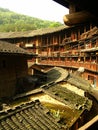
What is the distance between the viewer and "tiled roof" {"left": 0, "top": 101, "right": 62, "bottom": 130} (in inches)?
352

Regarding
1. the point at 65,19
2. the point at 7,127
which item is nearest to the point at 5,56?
the point at 7,127

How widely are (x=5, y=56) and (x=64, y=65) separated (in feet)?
65.1

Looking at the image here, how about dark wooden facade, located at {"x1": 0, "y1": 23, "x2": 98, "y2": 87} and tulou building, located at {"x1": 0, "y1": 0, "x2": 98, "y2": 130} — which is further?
dark wooden facade, located at {"x1": 0, "y1": 23, "x2": 98, "y2": 87}

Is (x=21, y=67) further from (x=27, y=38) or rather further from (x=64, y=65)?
(x=27, y=38)

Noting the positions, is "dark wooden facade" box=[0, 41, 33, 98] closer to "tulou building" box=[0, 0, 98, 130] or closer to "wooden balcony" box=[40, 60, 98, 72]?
"tulou building" box=[0, 0, 98, 130]

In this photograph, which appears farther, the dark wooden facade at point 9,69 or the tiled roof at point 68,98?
the dark wooden facade at point 9,69

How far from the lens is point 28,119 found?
377 inches

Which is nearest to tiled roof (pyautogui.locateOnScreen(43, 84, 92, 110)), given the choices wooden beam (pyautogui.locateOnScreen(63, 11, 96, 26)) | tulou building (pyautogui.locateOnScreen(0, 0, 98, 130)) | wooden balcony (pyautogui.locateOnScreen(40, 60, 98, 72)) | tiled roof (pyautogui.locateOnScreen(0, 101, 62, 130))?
tulou building (pyautogui.locateOnScreen(0, 0, 98, 130))

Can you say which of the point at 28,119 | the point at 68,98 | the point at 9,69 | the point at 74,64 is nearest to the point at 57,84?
the point at 68,98

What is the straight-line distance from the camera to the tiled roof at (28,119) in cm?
895

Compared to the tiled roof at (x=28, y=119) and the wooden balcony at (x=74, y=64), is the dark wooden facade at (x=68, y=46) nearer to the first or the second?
the wooden balcony at (x=74, y=64)

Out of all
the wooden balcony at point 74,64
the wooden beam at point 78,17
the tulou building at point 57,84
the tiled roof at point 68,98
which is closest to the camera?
the wooden beam at point 78,17

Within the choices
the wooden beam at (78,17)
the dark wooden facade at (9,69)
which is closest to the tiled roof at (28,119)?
the wooden beam at (78,17)

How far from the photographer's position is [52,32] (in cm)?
4116
